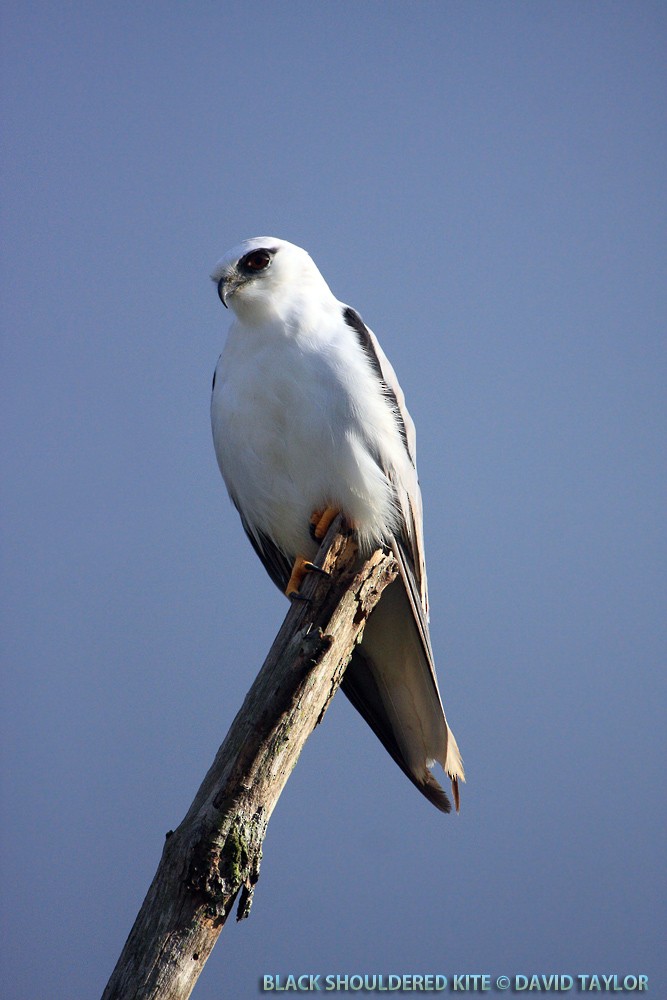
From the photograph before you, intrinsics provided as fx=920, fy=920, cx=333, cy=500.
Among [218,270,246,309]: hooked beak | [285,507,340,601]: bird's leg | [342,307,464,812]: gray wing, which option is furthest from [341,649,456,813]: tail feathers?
[218,270,246,309]: hooked beak

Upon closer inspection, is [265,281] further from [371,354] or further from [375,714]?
[375,714]

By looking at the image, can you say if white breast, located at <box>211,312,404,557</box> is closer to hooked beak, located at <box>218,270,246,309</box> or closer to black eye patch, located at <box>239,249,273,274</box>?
hooked beak, located at <box>218,270,246,309</box>

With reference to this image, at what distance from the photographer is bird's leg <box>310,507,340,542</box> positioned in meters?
3.74

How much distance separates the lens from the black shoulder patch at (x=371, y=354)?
3.81 metres

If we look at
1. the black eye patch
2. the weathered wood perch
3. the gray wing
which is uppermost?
the black eye patch

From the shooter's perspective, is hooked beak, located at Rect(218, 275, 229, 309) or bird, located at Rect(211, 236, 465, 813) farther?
hooked beak, located at Rect(218, 275, 229, 309)

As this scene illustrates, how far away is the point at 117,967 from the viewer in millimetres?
2518

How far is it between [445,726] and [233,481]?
1375 millimetres

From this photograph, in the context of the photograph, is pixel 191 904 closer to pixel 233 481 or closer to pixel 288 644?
pixel 288 644

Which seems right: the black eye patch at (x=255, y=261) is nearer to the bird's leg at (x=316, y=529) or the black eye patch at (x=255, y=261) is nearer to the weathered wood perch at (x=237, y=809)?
the bird's leg at (x=316, y=529)

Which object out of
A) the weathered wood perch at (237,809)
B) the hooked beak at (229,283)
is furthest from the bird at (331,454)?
the weathered wood perch at (237,809)

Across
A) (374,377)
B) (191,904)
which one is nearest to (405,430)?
(374,377)

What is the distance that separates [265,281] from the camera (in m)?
3.96

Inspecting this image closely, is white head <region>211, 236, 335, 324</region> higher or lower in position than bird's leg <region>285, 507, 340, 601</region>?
higher
